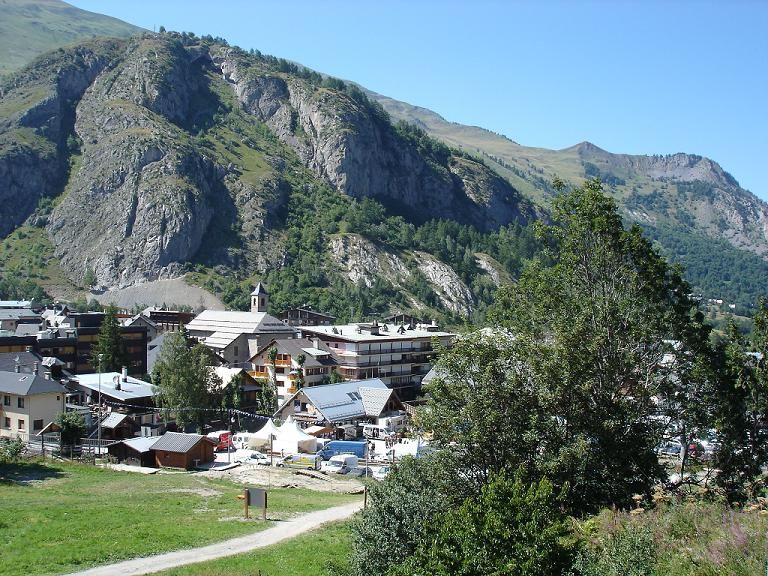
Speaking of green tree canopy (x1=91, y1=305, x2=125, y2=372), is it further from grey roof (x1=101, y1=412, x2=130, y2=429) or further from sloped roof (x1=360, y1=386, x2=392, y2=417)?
sloped roof (x1=360, y1=386, x2=392, y2=417)

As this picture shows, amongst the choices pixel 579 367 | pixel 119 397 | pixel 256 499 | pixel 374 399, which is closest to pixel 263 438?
pixel 119 397

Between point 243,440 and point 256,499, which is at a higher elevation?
point 256,499

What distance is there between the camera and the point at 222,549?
24.3m

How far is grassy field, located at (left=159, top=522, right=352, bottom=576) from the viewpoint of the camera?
70.1 feet

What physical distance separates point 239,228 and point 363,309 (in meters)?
43.2

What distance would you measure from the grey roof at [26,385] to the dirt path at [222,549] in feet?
90.6

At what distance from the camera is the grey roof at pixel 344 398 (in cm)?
6531

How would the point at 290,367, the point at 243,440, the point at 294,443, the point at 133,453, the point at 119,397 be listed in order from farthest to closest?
the point at 290,367, the point at 119,397, the point at 243,440, the point at 294,443, the point at 133,453

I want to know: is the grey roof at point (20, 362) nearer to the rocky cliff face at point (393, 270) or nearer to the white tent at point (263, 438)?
the white tent at point (263, 438)

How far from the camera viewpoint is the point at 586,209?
2523cm

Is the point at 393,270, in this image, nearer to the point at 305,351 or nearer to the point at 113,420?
the point at 305,351

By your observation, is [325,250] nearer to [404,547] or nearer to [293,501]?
[293,501]

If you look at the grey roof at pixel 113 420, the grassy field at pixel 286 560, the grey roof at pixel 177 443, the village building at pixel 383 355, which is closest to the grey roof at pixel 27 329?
the village building at pixel 383 355

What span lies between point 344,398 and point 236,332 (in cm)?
3313
